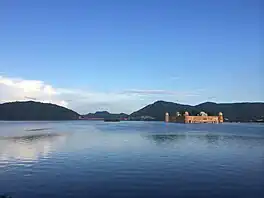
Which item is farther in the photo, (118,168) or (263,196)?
(118,168)

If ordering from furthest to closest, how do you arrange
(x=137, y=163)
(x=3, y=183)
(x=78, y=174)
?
(x=137, y=163) < (x=78, y=174) < (x=3, y=183)

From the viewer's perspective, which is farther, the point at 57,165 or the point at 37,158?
the point at 37,158

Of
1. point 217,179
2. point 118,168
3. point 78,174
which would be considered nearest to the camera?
point 217,179

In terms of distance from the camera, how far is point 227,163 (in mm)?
44031

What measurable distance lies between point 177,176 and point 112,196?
10.3 meters

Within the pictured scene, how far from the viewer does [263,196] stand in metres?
26.5

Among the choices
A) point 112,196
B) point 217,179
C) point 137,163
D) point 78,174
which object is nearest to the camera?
point 112,196

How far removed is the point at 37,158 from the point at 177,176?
22985 mm

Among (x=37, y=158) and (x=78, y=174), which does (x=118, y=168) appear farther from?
(x=37, y=158)

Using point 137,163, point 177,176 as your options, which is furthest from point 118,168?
point 177,176

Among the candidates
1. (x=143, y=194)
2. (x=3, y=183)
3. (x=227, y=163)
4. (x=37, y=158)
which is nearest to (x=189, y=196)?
(x=143, y=194)

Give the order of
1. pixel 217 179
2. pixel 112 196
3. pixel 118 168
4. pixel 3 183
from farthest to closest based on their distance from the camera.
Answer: pixel 118 168
pixel 217 179
pixel 3 183
pixel 112 196

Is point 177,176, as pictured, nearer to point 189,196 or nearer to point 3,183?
point 189,196

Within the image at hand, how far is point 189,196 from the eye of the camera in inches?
1034
